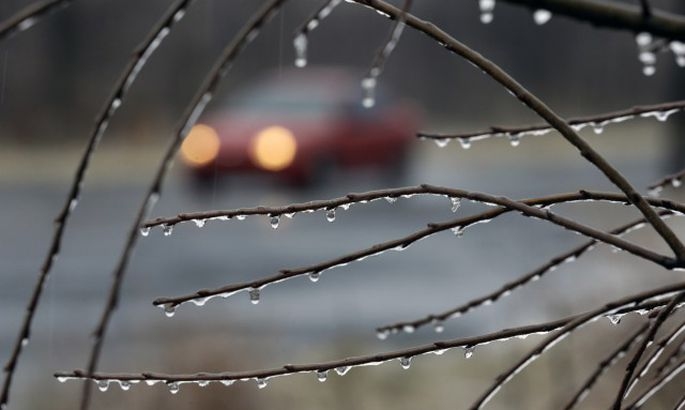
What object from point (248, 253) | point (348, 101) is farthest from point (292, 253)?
point (348, 101)

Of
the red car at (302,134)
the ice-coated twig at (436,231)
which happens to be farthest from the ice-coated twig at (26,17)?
the red car at (302,134)

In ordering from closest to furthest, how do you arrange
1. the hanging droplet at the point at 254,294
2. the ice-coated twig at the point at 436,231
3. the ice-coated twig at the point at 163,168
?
the ice-coated twig at the point at 163,168 < the ice-coated twig at the point at 436,231 < the hanging droplet at the point at 254,294

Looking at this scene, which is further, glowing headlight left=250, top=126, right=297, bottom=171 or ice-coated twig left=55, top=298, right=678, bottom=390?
glowing headlight left=250, top=126, right=297, bottom=171

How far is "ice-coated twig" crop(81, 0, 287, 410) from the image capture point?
86cm

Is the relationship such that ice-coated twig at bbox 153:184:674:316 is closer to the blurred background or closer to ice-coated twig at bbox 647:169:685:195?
ice-coated twig at bbox 647:169:685:195

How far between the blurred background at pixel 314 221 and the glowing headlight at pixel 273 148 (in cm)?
20

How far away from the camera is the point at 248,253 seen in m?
11.2

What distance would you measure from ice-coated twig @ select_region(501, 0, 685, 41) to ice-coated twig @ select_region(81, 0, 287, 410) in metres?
0.33

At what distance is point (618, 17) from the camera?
115 cm

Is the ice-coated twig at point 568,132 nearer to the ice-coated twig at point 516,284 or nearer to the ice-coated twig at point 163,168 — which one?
the ice-coated twig at point 163,168

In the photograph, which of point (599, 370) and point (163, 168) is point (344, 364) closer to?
point (163, 168)

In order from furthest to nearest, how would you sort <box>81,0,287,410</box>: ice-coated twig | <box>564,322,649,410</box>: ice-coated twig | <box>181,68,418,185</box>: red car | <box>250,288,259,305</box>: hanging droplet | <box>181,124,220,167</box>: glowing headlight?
1. <box>181,68,418,185</box>: red car
2. <box>181,124,220,167</box>: glowing headlight
3. <box>564,322,649,410</box>: ice-coated twig
4. <box>250,288,259,305</box>: hanging droplet
5. <box>81,0,287,410</box>: ice-coated twig

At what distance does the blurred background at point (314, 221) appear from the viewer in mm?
5906

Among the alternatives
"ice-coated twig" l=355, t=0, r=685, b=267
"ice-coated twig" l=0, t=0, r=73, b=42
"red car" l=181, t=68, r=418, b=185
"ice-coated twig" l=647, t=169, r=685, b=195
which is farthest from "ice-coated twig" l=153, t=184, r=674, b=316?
"red car" l=181, t=68, r=418, b=185
